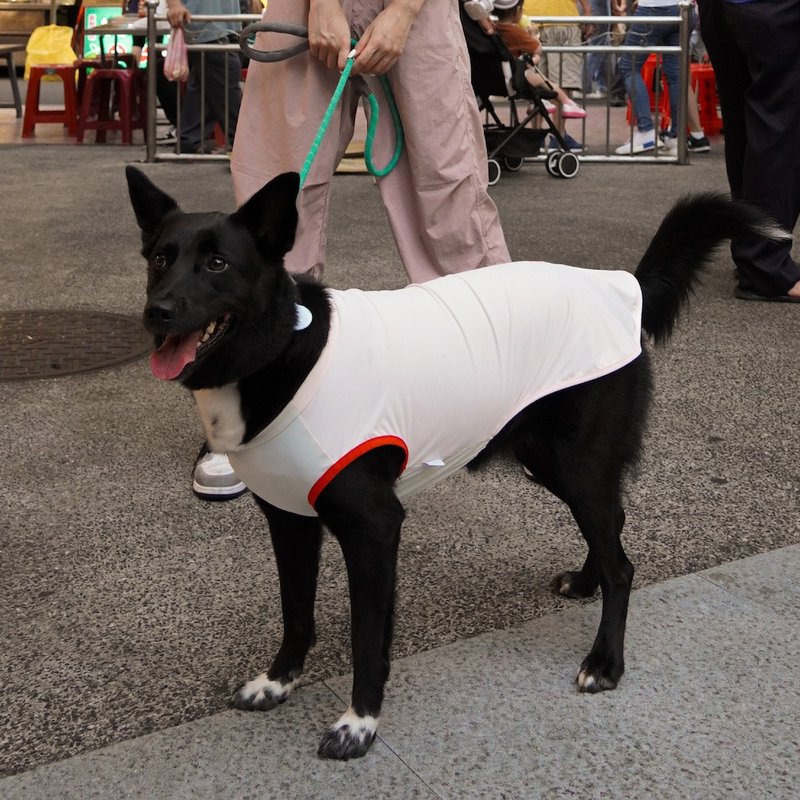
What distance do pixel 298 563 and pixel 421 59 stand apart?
1.68 m

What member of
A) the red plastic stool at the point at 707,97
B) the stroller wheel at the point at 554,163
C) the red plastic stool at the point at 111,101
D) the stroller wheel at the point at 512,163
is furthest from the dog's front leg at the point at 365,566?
the red plastic stool at the point at 707,97

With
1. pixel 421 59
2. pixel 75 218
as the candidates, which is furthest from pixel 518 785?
pixel 75 218

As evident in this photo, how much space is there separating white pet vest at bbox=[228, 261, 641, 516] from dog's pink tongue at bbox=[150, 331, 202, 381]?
220 mm

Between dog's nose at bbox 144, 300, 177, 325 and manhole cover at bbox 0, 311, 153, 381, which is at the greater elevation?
dog's nose at bbox 144, 300, 177, 325

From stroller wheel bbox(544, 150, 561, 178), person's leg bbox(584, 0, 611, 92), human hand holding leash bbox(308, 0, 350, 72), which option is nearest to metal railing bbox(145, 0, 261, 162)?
stroller wheel bbox(544, 150, 561, 178)

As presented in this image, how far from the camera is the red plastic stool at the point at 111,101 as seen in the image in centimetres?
1194

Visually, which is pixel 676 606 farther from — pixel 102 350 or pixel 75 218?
pixel 75 218

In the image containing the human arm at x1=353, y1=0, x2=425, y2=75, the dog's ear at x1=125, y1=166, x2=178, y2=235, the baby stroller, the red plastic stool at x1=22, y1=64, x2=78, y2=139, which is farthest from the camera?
the red plastic stool at x1=22, y1=64, x2=78, y2=139

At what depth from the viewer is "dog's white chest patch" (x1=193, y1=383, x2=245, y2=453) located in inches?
90.8

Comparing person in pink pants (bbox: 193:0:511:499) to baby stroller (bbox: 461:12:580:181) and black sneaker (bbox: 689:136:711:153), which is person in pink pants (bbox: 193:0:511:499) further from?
black sneaker (bbox: 689:136:711:153)

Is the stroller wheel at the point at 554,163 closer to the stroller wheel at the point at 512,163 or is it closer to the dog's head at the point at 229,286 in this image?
the stroller wheel at the point at 512,163

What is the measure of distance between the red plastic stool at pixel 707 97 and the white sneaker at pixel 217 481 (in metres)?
10.3

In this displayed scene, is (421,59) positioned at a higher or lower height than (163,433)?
higher

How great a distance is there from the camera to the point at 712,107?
1283 centimetres
